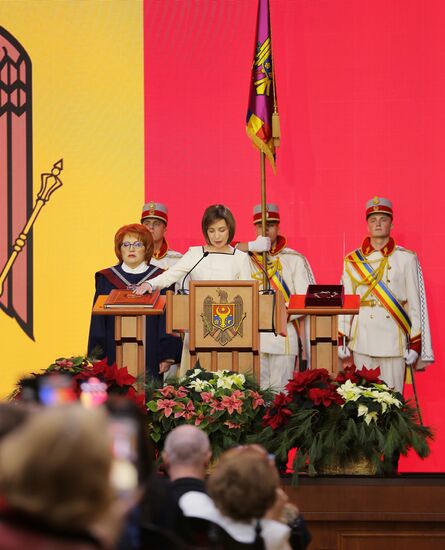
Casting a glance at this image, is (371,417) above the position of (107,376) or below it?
below

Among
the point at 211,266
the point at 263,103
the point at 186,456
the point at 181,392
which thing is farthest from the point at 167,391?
the point at 263,103

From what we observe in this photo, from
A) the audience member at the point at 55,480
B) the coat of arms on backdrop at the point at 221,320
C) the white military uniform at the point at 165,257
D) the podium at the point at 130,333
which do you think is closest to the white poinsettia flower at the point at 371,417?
the coat of arms on backdrop at the point at 221,320

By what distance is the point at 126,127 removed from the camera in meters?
7.81

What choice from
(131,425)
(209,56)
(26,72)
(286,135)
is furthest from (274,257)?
(131,425)

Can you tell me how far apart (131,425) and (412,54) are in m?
6.48

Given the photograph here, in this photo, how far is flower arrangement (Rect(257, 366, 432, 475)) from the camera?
4.48 meters

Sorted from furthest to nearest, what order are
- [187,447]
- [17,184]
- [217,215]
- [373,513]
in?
[17,184] < [217,215] < [373,513] < [187,447]

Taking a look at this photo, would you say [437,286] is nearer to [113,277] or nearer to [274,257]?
[274,257]

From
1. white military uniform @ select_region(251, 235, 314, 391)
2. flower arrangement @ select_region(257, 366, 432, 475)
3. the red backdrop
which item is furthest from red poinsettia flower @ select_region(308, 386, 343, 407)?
the red backdrop

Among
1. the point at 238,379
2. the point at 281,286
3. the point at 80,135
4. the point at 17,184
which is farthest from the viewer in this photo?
the point at 80,135

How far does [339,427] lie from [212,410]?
1.73 feet

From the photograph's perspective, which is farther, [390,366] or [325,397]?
[390,366]

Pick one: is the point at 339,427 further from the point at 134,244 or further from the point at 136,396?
the point at 134,244

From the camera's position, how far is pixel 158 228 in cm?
711
